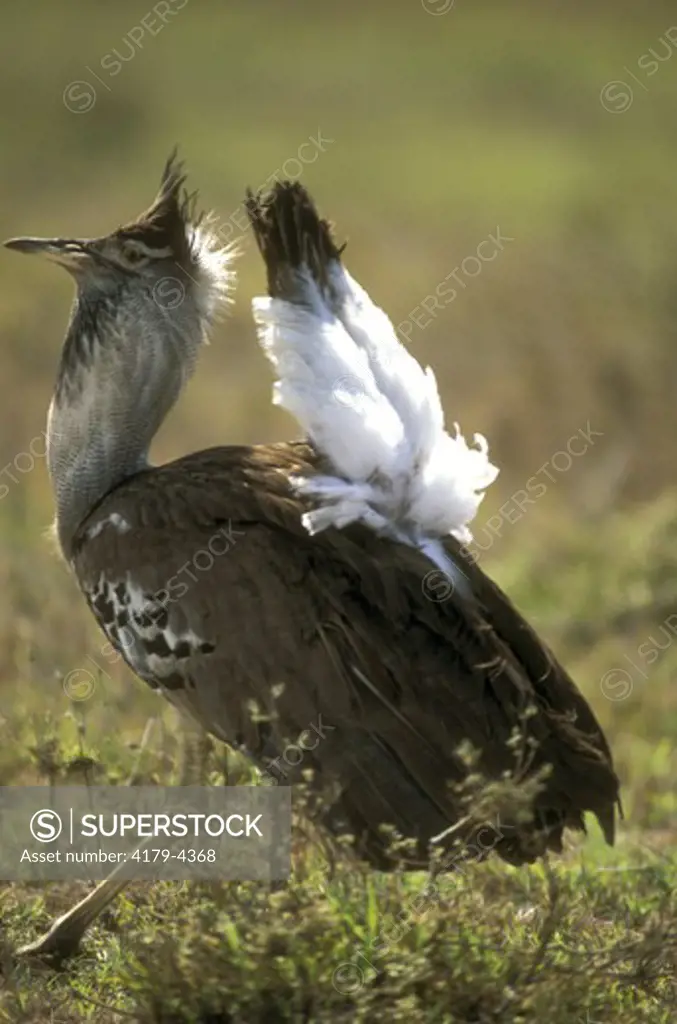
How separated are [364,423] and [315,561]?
0.92 ft

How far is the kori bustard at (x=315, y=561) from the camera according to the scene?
314cm

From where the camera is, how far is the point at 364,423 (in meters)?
3.33

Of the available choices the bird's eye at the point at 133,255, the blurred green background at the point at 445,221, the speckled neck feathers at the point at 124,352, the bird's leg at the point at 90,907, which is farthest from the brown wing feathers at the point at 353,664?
the blurred green background at the point at 445,221

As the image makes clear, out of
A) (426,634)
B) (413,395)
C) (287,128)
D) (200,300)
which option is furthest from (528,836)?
(287,128)

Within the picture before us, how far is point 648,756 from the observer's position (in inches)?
191

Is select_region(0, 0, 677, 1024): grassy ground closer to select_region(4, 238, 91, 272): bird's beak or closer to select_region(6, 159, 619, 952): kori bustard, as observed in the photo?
select_region(6, 159, 619, 952): kori bustard

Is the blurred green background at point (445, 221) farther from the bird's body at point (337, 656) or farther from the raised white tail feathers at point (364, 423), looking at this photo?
the raised white tail feathers at point (364, 423)

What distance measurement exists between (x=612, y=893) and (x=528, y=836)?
479 millimetres

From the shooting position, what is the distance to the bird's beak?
11.9 ft

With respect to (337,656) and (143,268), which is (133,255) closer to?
(143,268)

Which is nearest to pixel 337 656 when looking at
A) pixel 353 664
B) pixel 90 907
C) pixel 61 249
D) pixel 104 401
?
pixel 353 664

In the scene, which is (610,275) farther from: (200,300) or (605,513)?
(200,300)

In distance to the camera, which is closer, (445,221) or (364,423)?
(364,423)

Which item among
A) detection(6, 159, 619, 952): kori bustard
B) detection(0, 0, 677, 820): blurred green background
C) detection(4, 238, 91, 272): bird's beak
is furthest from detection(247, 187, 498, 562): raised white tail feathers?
detection(0, 0, 677, 820): blurred green background
